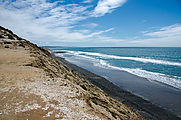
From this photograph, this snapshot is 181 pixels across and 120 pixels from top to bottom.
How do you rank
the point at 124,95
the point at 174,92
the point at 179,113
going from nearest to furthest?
the point at 179,113 < the point at 124,95 < the point at 174,92

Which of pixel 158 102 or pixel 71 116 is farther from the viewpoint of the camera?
pixel 158 102

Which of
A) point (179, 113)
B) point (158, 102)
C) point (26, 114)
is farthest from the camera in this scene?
point (158, 102)

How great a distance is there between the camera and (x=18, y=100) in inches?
193

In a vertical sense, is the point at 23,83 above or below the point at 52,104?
above

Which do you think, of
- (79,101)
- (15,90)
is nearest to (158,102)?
(79,101)

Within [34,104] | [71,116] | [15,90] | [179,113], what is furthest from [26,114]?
[179,113]

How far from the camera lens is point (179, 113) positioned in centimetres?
1100

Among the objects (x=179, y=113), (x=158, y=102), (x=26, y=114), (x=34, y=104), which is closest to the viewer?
(x=26, y=114)

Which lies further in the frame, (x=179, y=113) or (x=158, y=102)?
(x=158, y=102)

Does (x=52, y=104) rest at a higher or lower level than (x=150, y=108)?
higher

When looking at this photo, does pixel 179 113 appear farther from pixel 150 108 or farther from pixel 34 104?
pixel 34 104

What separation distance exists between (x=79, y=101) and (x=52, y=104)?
1401mm

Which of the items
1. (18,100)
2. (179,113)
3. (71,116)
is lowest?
(179,113)

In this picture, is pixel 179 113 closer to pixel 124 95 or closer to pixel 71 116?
pixel 124 95
